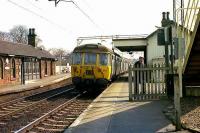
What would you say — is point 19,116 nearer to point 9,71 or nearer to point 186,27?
point 186,27

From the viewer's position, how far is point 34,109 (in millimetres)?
17484

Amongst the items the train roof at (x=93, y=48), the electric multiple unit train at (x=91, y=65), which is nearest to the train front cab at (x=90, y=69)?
the electric multiple unit train at (x=91, y=65)

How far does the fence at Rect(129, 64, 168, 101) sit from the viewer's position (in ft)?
57.4

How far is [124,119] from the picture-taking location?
1215 cm

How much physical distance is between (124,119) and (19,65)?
29.8 metres

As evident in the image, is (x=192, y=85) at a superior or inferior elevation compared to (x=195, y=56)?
inferior

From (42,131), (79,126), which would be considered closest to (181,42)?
(79,126)

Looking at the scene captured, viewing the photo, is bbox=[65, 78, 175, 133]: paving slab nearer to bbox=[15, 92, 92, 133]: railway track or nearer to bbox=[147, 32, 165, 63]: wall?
bbox=[15, 92, 92, 133]: railway track

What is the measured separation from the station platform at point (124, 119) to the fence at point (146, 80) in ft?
4.25

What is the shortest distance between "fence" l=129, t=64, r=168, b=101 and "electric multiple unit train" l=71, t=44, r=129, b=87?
578cm

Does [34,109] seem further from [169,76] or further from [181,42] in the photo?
[181,42]

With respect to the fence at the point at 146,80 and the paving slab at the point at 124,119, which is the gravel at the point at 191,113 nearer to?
the paving slab at the point at 124,119

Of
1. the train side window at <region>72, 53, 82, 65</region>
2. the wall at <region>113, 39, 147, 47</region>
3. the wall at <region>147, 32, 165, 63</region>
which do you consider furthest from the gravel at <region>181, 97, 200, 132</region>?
the wall at <region>113, 39, 147, 47</region>

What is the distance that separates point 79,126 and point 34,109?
6518 millimetres
